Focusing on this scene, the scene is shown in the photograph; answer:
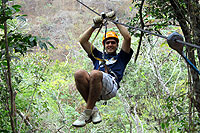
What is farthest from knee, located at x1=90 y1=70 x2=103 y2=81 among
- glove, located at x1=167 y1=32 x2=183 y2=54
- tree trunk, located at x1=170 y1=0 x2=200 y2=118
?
glove, located at x1=167 y1=32 x2=183 y2=54

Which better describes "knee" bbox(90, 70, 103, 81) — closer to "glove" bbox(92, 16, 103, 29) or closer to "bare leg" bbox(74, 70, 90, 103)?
"bare leg" bbox(74, 70, 90, 103)

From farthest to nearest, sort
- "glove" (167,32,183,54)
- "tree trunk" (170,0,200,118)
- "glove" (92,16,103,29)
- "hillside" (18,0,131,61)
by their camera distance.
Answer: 1. "hillside" (18,0,131,61)
2. "glove" (92,16,103,29)
3. "tree trunk" (170,0,200,118)
4. "glove" (167,32,183,54)

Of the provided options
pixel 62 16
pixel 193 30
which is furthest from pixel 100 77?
pixel 62 16

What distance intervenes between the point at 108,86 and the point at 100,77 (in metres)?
0.16

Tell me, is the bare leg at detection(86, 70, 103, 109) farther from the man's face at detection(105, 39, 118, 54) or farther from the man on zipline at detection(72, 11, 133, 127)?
the man's face at detection(105, 39, 118, 54)

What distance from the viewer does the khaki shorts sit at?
220 centimetres

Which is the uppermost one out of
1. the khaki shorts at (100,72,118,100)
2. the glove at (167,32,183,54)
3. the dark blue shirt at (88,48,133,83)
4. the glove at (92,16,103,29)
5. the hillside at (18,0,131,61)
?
the hillside at (18,0,131,61)

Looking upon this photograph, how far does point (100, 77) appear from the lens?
214 cm

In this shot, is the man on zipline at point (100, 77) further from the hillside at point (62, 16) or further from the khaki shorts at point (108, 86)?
the hillside at point (62, 16)

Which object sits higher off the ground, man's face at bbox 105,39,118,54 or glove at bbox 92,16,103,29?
glove at bbox 92,16,103,29

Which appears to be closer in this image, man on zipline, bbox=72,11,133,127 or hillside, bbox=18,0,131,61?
man on zipline, bbox=72,11,133,127

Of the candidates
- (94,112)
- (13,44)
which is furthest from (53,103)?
(13,44)

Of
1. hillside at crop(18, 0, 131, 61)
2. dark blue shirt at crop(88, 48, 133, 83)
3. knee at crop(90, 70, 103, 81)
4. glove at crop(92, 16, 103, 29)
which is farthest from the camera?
hillside at crop(18, 0, 131, 61)

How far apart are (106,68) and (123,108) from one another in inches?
201
